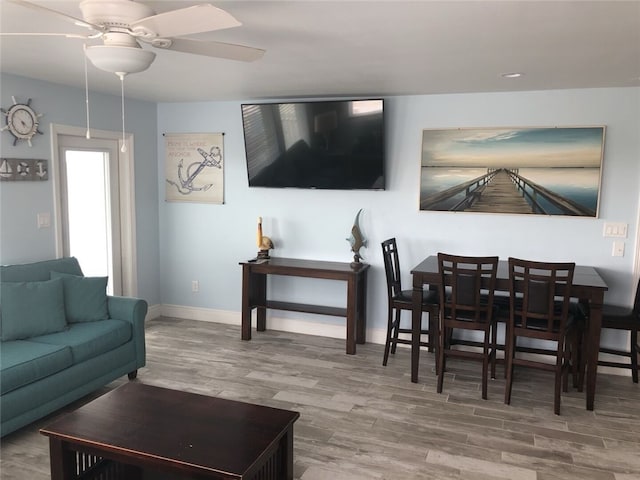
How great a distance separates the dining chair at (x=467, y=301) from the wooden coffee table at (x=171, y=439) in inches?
65.7

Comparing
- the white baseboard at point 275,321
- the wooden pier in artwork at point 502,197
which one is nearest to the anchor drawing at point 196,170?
the white baseboard at point 275,321

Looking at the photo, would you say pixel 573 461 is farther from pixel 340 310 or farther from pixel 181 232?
pixel 181 232

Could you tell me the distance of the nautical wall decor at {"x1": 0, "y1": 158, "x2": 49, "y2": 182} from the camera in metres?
3.96

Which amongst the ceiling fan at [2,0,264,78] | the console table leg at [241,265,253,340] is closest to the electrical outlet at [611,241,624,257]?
the console table leg at [241,265,253,340]

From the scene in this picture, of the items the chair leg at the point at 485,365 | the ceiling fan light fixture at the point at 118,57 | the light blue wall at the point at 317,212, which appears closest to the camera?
the ceiling fan light fixture at the point at 118,57

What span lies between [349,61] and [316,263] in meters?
2.16

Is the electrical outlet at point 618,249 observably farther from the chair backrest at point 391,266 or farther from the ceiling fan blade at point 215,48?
the ceiling fan blade at point 215,48

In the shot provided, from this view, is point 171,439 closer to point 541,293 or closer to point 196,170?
point 541,293

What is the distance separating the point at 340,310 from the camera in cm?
503

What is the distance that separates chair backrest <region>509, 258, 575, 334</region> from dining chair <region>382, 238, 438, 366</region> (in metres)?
0.75

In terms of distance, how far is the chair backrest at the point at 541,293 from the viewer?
3463 millimetres

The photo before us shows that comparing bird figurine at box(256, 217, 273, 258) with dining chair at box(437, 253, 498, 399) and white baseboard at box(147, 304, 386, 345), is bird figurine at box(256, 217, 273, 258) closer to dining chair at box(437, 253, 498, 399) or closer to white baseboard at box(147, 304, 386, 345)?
white baseboard at box(147, 304, 386, 345)

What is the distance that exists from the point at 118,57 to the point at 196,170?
341 cm

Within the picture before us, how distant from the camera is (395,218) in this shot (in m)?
4.92
